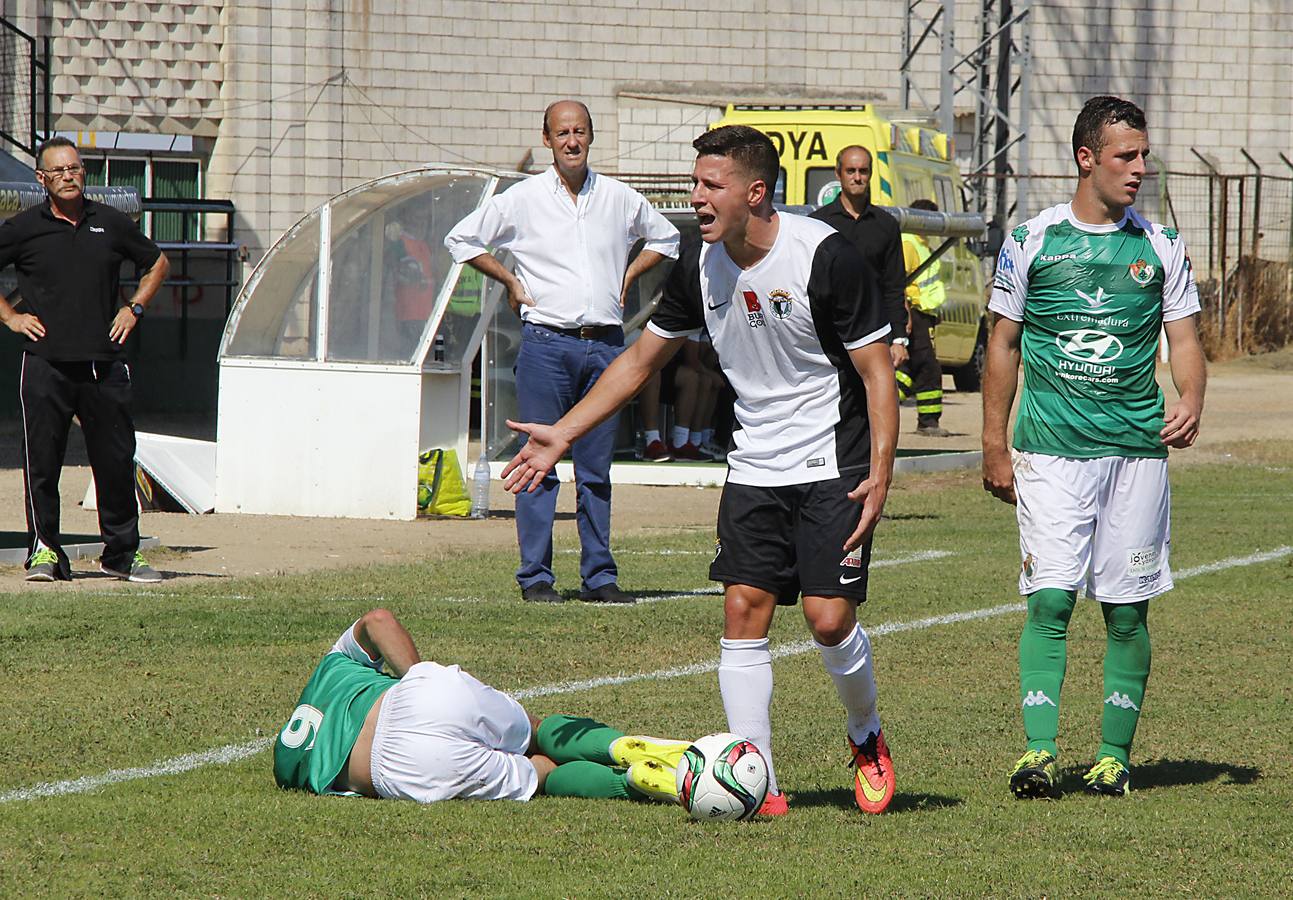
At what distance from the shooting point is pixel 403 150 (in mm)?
29641

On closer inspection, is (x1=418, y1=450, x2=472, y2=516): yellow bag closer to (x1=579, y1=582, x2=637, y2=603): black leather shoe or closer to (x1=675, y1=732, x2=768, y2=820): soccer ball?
(x1=579, y1=582, x2=637, y2=603): black leather shoe

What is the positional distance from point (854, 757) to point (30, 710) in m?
3.05

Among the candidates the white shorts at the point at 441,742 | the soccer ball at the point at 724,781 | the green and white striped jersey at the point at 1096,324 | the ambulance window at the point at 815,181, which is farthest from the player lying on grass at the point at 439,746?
the ambulance window at the point at 815,181

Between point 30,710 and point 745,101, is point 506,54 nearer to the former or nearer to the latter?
point 745,101

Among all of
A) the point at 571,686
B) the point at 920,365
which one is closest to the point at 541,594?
the point at 571,686

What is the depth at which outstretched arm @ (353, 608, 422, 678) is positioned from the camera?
5922 mm

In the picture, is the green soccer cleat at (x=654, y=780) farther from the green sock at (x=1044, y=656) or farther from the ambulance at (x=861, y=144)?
the ambulance at (x=861, y=144)

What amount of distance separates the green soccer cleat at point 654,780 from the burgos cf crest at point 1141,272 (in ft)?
6.75

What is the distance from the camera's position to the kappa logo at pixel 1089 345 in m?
5.86

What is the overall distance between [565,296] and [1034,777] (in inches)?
180

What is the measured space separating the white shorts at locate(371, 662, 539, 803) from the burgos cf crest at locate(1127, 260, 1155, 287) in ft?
7.61

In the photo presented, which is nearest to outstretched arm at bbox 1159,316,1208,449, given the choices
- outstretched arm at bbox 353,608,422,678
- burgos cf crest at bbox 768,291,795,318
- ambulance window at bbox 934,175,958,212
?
burgos cf crest at bbox 768,291,795,318

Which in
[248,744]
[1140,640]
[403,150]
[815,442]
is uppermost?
[403,150]

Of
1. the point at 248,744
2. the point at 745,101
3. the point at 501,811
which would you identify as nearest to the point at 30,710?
the point at 248,744
